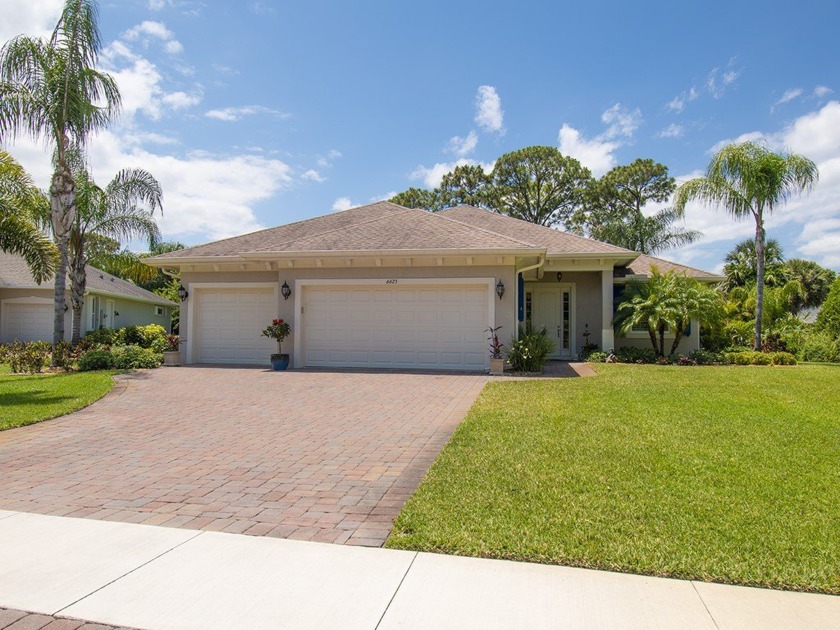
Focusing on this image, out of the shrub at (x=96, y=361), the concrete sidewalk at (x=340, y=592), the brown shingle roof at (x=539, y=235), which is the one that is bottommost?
the concrete sidewalk at (x=340, y=592)

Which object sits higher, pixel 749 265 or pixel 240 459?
pixel 749 265

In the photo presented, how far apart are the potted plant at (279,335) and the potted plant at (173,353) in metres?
3.13

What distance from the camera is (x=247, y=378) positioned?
12758mm

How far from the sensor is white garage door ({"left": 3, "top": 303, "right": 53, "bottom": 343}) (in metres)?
22.0

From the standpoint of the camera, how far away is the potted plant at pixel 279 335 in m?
14.4

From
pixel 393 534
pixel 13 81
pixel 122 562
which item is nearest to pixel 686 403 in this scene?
pixel 393 534

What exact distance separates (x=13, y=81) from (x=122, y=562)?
15.6 m

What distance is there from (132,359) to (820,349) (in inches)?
884

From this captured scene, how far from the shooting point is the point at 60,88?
45.8 feet

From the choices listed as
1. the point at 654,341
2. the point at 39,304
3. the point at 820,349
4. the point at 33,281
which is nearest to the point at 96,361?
the point at 39,304

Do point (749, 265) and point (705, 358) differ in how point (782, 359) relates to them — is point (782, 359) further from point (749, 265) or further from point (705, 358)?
point (749, 265)

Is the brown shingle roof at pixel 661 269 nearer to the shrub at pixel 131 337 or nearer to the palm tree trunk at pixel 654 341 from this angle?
the palm tree trunk at pixel 654 341

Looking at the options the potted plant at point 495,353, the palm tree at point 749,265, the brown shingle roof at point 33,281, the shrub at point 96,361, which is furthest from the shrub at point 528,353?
the palm tree at point 749,265

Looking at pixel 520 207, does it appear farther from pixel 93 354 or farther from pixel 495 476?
pixel 495 476
